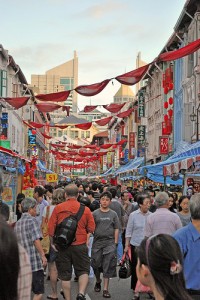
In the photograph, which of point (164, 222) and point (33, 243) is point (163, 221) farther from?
point (33, 243)

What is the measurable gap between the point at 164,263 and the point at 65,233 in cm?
575

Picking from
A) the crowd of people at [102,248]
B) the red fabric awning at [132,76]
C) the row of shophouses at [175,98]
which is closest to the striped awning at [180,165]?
the crowd of people at [102,248]

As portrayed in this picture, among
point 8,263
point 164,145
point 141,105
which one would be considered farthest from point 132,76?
point 141,105

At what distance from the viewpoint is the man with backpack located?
30.2ft

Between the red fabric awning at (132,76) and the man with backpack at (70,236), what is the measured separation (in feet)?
21.0

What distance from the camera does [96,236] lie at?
1135cm

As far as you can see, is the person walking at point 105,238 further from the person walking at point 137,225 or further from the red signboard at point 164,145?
the red signboard at point 164,145

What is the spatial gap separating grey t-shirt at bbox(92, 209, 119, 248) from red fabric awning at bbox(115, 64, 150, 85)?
5.05m

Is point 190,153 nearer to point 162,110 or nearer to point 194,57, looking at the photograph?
point 194,57

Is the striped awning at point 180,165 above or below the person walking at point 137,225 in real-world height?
above

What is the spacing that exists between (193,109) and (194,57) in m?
3.13

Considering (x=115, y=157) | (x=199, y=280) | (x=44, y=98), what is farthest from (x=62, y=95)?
(x=115, y=157)

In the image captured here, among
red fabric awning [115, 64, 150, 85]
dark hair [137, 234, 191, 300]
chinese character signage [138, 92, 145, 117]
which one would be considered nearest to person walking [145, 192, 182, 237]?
dark hair [137, 234, 191, 300]

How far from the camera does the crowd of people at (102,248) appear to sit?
10.2 ft
